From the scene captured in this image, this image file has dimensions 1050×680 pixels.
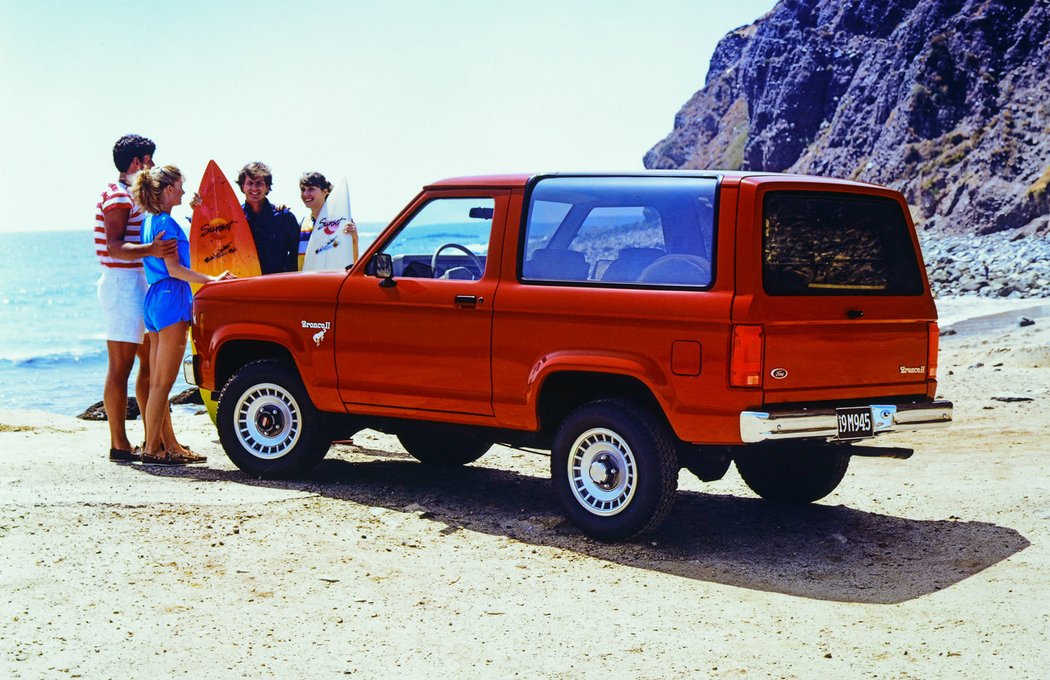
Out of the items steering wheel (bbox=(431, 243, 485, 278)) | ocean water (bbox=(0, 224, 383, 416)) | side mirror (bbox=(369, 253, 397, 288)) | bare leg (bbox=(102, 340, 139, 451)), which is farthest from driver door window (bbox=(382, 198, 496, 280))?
ocean water (bbox=(0, 224, 383, 416))

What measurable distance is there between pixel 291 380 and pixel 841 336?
11.7ft

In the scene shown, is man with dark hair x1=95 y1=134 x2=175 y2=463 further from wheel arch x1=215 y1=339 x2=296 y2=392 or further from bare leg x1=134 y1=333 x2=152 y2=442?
wheel arch x1=215 y1=339 x2=296 y2=392

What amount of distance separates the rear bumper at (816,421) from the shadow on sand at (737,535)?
705 millimetres

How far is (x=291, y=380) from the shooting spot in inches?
310

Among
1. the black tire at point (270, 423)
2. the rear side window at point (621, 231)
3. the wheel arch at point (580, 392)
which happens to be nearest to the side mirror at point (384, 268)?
the rear side window at point (621, 231)

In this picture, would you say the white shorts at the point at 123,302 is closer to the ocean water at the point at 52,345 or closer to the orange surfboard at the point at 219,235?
the orange surfboard at the point at 219,235

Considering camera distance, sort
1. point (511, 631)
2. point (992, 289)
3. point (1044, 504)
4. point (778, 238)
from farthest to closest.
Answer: point (992, 289), point (1044, 504), point (778, 238), point (511, 631)

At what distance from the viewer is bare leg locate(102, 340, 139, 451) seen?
862 centimetres

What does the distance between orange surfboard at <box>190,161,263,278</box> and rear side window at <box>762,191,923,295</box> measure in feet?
14.9

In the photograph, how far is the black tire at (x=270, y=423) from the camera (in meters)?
7.91

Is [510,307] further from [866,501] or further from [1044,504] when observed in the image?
[1044,504]

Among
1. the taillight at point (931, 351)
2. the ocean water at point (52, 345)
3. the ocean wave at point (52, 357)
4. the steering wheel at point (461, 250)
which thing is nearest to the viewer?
the taillight at point (931, 351)

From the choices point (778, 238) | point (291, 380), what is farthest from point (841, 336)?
point (291, 380)

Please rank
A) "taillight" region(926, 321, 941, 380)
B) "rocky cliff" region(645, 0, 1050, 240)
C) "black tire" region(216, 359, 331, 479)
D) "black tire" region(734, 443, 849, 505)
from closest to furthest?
"taillight" region(926, 321, 941, 380) < "black tire" region(734, 443, 849, 505) < "black tire" region(216, 359, 331, 479) < "rocky cliff" region(645, 0, 1050, 240)
